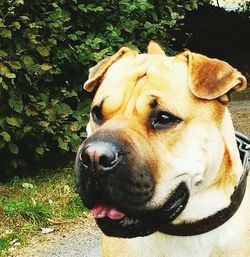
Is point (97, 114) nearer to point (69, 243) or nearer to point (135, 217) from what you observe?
point (135, 217)

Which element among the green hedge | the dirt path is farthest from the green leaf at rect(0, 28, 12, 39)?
the dirt path

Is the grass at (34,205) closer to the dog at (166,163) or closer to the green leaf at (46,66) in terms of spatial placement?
the green leaf at (46,66)

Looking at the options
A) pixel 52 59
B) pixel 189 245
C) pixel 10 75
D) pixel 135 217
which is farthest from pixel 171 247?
pixel 52 59

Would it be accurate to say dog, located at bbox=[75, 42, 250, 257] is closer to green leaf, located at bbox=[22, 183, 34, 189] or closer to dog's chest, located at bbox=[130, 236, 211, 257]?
dog's chest, located at bbox=[130, 236, 211, 257]

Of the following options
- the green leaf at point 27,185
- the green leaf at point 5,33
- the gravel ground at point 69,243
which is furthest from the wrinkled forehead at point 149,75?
the green leaf at point 27,185

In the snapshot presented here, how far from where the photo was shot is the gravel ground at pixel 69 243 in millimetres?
5219

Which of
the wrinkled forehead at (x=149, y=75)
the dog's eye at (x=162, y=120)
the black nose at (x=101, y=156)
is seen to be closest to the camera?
the black nose at (x=101, y=156)

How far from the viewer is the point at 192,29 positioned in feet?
49.8

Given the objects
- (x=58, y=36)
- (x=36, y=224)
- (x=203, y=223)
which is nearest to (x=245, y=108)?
(x=58, y=36)

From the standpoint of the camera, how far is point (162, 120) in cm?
312

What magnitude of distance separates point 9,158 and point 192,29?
31.2 ft

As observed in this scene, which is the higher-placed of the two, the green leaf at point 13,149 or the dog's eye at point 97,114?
the dog's eye at point 97,114

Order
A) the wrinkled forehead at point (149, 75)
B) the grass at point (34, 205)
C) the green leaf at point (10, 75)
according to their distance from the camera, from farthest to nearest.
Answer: the green leaf at point (10, 75) < the grass at point (34, 205) < the wrinkled forehead at point (149, 75)

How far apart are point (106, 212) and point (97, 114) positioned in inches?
21.3
